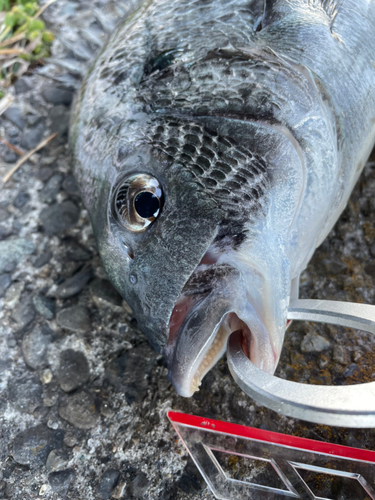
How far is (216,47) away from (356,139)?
2.40ft

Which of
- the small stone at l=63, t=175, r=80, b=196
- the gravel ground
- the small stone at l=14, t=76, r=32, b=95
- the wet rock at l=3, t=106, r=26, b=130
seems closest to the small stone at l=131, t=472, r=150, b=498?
the gravel ground

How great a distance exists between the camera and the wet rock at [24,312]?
7.09ft

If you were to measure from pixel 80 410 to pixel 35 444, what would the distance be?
0.82ft

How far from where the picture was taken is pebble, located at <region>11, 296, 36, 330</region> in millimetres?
2162

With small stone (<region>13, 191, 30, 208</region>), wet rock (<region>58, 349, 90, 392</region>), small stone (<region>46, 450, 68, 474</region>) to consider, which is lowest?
small stone (<region>46, 450, 68, 474</region>)

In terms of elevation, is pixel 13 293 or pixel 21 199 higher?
pixel 21 199

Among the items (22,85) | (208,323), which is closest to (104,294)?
(208,323)

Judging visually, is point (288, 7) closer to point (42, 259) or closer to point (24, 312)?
point (42, 259)

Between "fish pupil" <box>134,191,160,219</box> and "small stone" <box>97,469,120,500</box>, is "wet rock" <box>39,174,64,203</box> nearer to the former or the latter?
"fish pupil" <box>134,191,160,219</box>

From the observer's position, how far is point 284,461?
5.25ft

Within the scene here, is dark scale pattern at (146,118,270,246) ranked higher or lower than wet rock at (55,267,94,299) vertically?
higher

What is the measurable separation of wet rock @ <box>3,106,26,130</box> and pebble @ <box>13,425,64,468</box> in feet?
6.50

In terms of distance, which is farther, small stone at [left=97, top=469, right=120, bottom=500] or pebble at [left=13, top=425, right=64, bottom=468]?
pebble at [left=13, top=425, right=64, bottom=468]

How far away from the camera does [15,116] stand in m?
2.81
